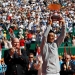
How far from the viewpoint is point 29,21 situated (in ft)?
80.4

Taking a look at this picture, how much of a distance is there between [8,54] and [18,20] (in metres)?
17.9

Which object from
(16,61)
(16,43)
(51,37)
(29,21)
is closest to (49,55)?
(51,37)

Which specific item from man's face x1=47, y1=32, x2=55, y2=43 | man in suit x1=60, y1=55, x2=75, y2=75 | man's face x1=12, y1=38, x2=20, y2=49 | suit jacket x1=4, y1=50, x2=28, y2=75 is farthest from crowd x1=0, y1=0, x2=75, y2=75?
A: man's face x1=47, y1=32, x2=55, y2=43

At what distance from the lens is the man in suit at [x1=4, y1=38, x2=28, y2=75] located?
7.32 meters

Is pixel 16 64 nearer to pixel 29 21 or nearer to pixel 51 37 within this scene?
pixel 51 37

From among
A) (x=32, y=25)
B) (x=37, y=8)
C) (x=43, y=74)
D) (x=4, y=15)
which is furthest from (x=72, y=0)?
(x=43, y=74)

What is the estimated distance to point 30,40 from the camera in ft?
61.1

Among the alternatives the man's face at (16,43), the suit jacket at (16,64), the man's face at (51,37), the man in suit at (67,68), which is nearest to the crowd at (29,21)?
the man in suit at (67,68)

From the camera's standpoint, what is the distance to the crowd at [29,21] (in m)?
18.2

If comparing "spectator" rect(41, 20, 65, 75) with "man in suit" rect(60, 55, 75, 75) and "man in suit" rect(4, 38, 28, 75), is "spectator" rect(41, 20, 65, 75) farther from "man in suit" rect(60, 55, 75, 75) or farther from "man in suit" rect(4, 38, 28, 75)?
"man in suit" rect(60, 55, 75, 75)

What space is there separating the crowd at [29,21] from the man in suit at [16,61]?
729 centimetres

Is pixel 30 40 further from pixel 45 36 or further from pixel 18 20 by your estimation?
pixel 45 36

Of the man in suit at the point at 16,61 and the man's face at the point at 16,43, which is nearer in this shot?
the man's face at the point at 16,43

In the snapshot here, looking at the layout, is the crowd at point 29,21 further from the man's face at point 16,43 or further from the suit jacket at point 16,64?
the man's face at point 16,43
